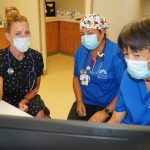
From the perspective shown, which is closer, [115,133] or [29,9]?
[115,133]

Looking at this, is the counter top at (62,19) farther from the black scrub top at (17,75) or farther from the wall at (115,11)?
the black scrub top at (17,75)

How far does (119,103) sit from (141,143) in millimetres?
818

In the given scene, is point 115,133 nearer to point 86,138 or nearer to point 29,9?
point 86,138

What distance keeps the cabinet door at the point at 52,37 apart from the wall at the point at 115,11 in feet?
5.38

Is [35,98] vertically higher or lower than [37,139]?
lower

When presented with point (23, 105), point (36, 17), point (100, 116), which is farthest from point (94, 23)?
point (36, 17)

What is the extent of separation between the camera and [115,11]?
3449 mm

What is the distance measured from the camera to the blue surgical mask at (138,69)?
1151 millimetres

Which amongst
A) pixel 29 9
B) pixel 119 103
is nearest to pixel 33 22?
pixel 29 9

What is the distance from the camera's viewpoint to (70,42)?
5.22 metres

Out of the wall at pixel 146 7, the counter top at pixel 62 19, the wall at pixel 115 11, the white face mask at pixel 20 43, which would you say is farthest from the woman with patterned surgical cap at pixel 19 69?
the wall at pixel 146 7

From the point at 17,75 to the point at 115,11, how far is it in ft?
6.90

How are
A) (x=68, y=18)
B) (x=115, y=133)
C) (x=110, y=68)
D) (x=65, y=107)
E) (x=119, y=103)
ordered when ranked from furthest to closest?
(x=68, y=18), (x=65, y=107), (x=110, y=68), (x=119, y=103), (x=115, y=133)

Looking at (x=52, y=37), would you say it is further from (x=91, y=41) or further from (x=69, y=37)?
(x=91, y=41)
